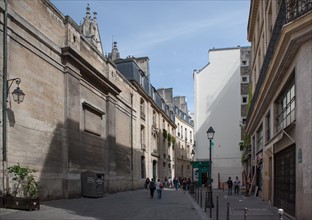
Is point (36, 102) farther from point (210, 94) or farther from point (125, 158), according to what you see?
point (210, 94)

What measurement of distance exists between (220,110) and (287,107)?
30994mm

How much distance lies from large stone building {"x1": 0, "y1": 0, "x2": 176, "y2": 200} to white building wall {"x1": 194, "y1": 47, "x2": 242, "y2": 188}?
15.6m

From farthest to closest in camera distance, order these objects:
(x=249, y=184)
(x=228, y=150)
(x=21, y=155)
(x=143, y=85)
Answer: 1. (x=228, y=150)
2. (x=143, y=85)
3. (x=249, y=184)
4. (x=21, y=155)

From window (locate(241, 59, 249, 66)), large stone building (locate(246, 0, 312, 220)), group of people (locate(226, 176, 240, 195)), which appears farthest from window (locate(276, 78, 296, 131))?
window (locate(241, 59, 249, 66))

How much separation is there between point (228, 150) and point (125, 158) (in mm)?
16528

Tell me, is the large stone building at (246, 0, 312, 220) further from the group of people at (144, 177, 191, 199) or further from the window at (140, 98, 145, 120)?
the window at (140, 98, 145, 120)

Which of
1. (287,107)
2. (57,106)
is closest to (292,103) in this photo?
(287,107)

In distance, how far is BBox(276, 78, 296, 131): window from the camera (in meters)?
13.4

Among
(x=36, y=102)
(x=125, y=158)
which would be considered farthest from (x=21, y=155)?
(x=125, y=158)

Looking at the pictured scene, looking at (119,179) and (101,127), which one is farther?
(119,179)

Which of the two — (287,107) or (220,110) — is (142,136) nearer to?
(220,110)

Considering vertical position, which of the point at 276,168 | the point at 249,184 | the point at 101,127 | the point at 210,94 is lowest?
the point at 249,184

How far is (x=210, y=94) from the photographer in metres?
46.1

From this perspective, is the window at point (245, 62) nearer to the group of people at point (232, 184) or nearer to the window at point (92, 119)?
the group of people at point (232, 184)
